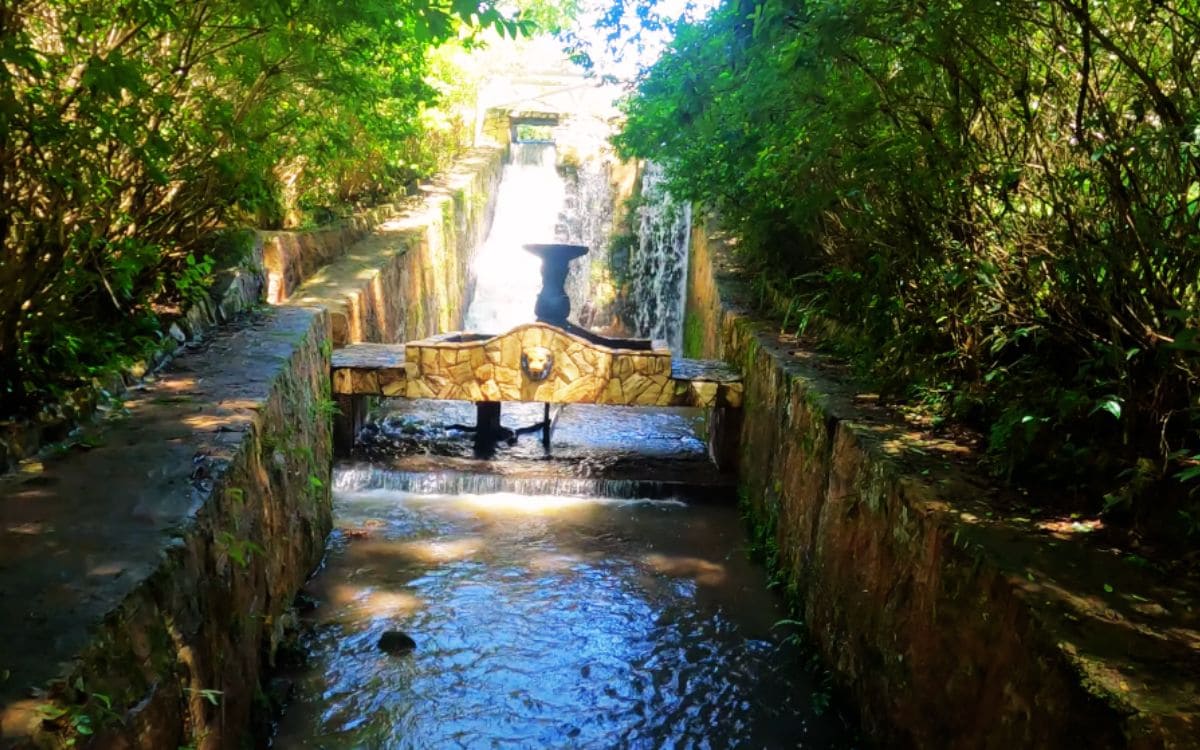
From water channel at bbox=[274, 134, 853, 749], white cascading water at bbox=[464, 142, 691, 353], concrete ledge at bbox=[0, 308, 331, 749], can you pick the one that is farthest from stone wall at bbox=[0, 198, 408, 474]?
white cascading water at bbox=[464, 142, 691, 353]

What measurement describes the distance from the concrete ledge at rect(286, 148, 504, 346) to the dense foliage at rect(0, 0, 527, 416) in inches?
66.7

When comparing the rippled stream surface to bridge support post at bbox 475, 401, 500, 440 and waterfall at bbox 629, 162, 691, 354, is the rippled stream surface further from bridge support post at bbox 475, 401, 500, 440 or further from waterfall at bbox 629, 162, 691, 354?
waterfall at bbox 629, 162, 691, 354

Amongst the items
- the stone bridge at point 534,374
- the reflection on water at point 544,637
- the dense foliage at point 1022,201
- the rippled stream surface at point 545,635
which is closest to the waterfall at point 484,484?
the rippled stream surface at point 545,635

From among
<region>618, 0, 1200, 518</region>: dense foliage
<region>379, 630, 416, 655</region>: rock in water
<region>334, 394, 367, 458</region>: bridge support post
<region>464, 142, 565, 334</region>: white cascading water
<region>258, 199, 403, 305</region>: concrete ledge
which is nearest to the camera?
<region>618, 0, 1200, 518</region>: dense foliage

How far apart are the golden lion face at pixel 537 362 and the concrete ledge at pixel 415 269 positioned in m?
1.86

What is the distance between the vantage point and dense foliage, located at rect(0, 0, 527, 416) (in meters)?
3.38

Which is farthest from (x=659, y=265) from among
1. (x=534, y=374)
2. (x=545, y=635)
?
(x=545, y=635)

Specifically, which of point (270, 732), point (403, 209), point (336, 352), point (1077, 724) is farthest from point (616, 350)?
point (403, 209)

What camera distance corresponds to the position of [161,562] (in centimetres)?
279

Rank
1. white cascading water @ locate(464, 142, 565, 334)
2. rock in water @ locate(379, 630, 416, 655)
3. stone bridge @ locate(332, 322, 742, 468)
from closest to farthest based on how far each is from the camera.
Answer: rock in water @ locate(379, 630, 416, 655), stone bridge @ locate(332, 322, 742, 468), white cascading water @ locate(464, 142, 565, 334)

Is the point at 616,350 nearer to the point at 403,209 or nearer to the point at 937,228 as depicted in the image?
the point at 937,228

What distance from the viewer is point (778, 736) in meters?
4.23

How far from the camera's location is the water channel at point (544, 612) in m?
4.29

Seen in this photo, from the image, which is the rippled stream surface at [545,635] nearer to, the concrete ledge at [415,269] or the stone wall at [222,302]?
the stone wall at [222,302]
